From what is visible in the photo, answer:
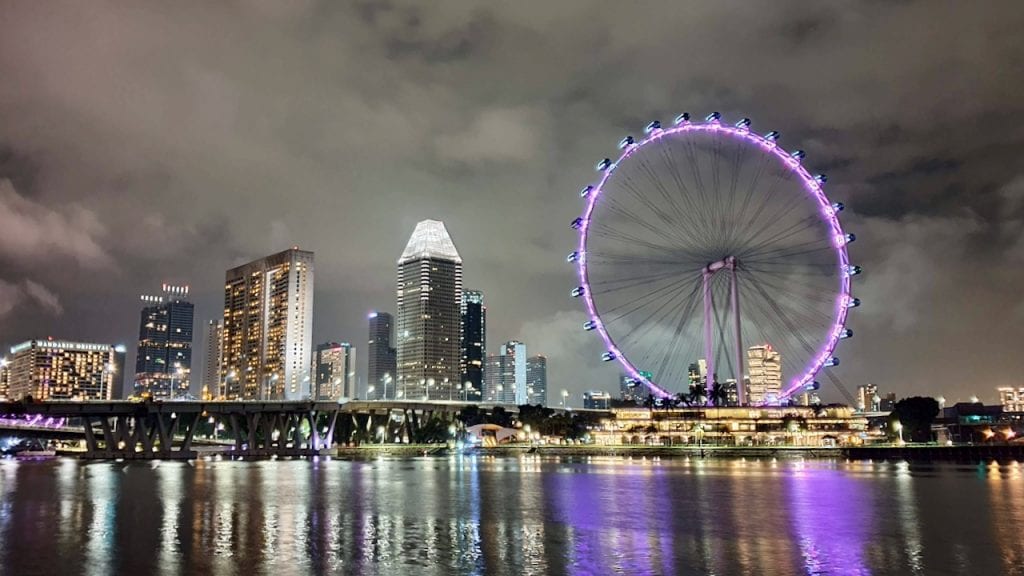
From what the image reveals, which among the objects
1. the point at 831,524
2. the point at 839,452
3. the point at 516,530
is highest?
the point at 516,530

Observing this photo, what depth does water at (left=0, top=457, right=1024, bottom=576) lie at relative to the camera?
3244 centimetres

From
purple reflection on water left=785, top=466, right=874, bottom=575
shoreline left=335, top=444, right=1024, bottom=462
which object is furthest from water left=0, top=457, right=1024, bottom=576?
shoreline left=335, top=444, right=1024, bottom=462

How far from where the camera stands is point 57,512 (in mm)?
53250

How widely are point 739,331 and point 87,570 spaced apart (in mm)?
136687

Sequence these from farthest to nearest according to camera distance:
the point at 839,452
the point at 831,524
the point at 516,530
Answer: the point at 839,452 → the point at 831,524 → the point at 516,530

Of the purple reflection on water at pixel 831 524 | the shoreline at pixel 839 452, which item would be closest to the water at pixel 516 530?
the purple reflection on water at pixel 831 524

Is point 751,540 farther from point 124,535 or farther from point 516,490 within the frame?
point 516,490

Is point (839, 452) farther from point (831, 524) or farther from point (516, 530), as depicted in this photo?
point (516, 530)

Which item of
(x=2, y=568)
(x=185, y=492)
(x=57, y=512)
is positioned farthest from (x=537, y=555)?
(x=185, y=492)

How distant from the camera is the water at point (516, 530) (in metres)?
32.4

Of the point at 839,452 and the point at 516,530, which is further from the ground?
the point at 516,530

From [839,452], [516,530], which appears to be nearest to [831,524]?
[516,530]

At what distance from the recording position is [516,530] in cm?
4362

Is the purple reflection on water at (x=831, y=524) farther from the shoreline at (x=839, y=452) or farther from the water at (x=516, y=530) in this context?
the shoreline at (x=839, y=452)
